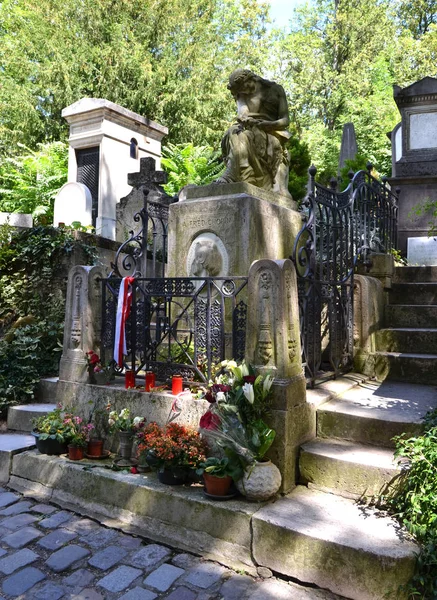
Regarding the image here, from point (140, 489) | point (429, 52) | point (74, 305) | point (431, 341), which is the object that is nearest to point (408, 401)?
point (431, 341)

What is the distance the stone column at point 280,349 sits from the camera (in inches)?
133

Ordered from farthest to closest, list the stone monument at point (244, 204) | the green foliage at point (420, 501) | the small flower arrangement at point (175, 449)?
1. the stone monument at point (244, 204)
2. the small flower arrangement at point (175, 449)
3. the green foliage at point (420, 501)

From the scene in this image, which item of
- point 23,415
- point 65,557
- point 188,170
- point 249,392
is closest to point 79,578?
point 65,557

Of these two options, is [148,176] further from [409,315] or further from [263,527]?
[263,527]

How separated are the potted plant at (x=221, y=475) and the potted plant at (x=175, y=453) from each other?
23 cm

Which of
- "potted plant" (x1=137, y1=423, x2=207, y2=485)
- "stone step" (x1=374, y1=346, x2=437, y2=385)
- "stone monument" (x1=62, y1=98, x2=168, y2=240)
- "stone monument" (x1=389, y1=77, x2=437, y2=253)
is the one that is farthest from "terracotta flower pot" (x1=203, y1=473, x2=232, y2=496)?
"stone monument" (x1=62, y1=98, x2=168, y2=240)

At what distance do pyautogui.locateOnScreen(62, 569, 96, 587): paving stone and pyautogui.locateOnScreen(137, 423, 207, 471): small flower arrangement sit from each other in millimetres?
865

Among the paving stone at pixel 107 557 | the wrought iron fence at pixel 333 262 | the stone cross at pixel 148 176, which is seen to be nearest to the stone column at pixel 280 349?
the wrought iron fence at pixel 333 262

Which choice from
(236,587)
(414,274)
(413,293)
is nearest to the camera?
(236,587)

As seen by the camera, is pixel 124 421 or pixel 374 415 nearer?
pixel 374 415

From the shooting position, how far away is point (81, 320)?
15.6 ft

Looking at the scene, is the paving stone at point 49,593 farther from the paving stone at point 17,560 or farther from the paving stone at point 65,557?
the paving stone at point 17,560

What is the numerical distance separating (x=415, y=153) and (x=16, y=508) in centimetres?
831

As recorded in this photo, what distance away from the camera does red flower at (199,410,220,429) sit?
343 cm
